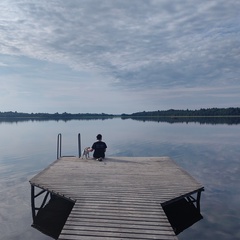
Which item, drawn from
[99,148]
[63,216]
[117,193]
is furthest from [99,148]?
[117,193]

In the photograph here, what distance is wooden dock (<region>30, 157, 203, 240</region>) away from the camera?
7.52m

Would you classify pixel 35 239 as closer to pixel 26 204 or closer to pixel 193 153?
pixel 26 204

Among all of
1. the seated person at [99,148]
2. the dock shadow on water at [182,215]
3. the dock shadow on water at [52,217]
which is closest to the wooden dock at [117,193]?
the seated person at [99,148]

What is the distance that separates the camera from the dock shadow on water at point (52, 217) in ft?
39.6

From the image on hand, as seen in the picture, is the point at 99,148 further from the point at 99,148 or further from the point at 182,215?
the point at 182,215

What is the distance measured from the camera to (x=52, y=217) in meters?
13.6

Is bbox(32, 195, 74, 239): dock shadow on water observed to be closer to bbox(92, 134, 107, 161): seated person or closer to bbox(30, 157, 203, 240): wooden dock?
bbox(30, 157, 203, 240): wooden dock

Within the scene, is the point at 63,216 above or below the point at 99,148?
below

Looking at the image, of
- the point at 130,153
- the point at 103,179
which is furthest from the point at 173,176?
the point at 130,153

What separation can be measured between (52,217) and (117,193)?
4905mm

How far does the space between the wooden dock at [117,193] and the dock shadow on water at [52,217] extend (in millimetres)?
950

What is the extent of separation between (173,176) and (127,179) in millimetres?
2496

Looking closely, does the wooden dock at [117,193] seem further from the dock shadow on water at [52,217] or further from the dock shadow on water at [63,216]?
the dock shadow on water at [63,216]

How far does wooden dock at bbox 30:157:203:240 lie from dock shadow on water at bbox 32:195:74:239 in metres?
0.95
